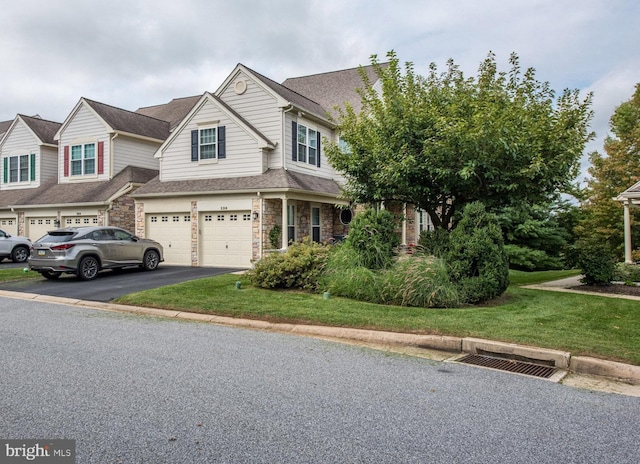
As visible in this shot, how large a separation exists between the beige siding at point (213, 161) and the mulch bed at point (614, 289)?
11.4 m

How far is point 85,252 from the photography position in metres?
13.8

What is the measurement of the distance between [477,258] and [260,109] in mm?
11490

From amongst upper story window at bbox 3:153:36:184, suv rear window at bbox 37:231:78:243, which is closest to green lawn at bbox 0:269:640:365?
suv rear window at bbox 37:231:78:243

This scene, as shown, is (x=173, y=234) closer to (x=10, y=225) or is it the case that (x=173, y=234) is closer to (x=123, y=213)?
(x=123, y=213)

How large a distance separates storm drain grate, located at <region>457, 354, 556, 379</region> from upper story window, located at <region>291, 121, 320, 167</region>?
43.8 feet

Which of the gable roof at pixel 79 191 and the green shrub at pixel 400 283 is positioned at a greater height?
the gable roof at pixel 79 191

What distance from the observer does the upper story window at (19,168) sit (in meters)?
24.5

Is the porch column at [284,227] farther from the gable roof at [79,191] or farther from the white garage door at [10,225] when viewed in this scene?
the white garage door at [10,225]

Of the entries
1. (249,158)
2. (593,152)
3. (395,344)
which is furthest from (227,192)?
(593,152)

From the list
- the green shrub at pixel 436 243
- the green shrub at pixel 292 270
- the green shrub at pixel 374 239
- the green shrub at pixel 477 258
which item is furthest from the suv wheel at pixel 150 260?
the green shrub at pixel 477 258

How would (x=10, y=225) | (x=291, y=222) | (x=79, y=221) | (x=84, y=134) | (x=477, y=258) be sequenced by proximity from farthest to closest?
(x=10, y=225) → (x=84, y=134) → (x=79, y=221) → (x=291, y=222) → (x=477, y=258)

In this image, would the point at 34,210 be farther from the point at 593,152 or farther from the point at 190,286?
the point at 593,152

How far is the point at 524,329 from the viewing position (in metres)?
7.02

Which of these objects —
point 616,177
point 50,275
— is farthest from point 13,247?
point 616,177
